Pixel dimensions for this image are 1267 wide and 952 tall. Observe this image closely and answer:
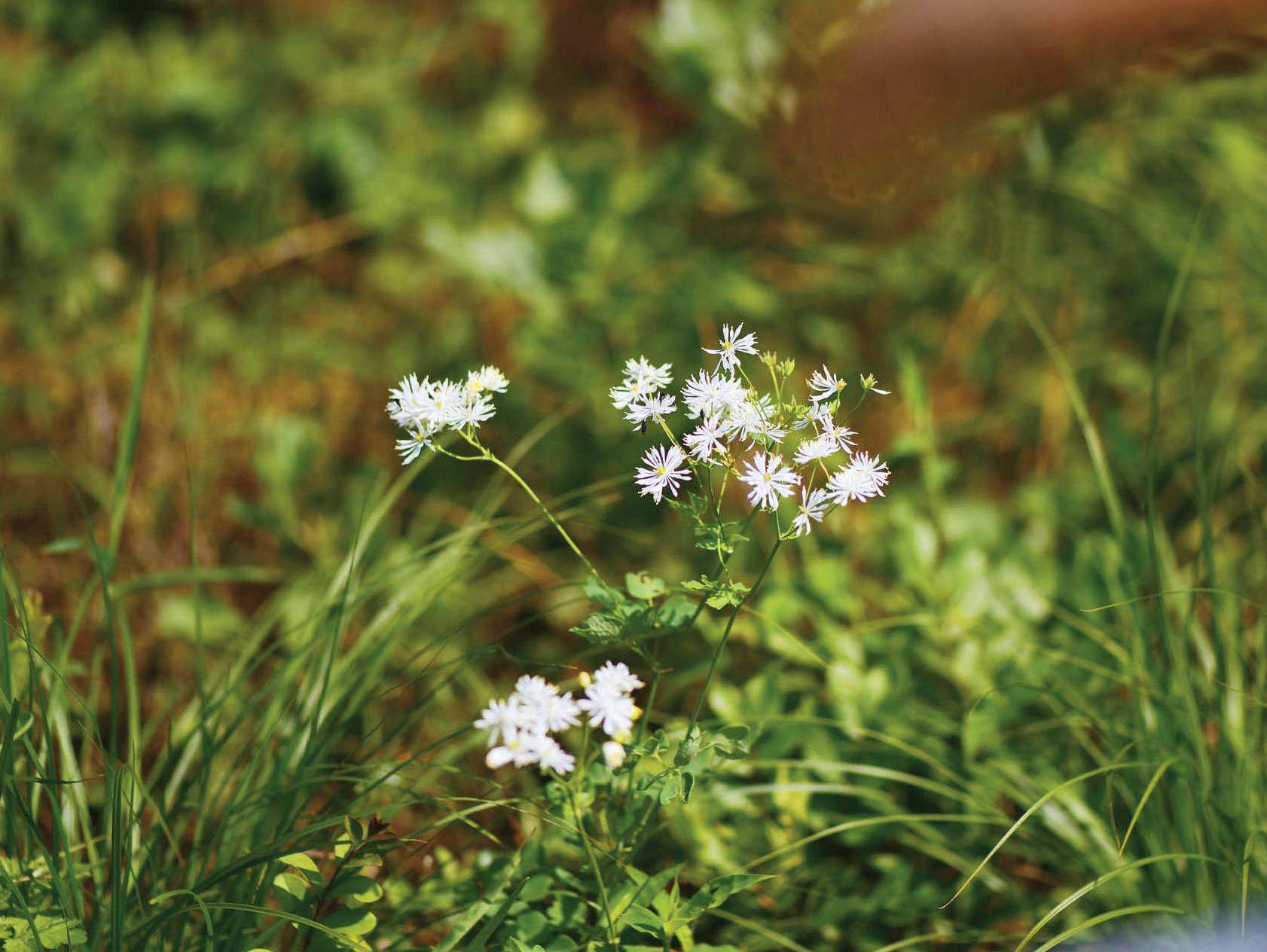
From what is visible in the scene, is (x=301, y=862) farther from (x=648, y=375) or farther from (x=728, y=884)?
(x=648, y=375)

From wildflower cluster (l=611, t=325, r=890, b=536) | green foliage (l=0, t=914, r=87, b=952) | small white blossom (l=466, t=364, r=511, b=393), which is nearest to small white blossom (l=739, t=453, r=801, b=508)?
wildflower cluster (l=611, t=325, r=890, b=536)

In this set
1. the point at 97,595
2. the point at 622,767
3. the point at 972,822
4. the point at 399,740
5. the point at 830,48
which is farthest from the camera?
the point at 830,48

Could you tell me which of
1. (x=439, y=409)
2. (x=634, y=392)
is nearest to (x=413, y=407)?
(x=439, y=409)

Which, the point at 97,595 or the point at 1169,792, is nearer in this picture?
the point at 1169,792

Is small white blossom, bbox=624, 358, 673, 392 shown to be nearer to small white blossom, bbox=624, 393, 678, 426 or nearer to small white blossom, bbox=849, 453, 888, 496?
small white blossom, bbox=624, 393, 678, 426

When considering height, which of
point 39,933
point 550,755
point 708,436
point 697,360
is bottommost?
point 39,933

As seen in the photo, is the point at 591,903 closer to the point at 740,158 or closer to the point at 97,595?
the point at 97,595

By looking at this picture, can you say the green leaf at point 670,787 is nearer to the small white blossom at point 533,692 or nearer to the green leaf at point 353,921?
the small white blossom at point 533,692

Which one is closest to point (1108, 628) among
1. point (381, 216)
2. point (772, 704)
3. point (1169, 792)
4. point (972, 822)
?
point (1169, 792)
